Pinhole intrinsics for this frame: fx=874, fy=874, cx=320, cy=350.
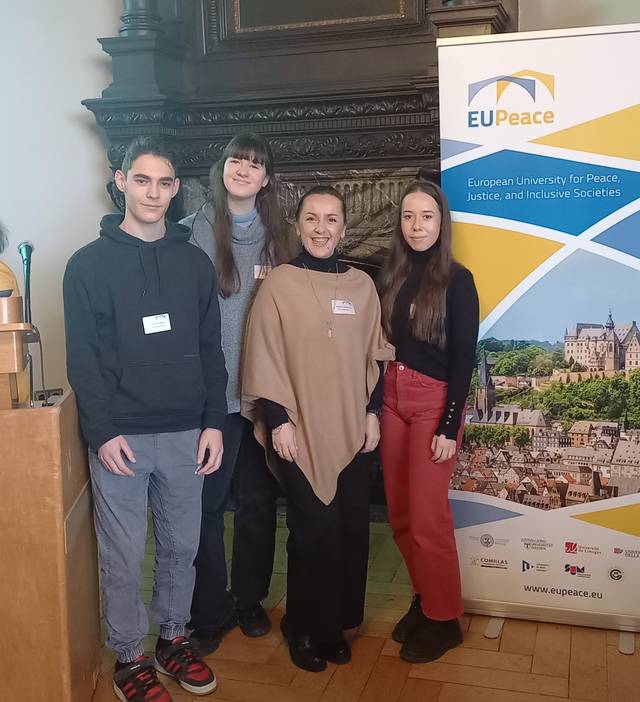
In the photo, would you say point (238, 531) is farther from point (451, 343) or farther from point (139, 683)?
point (451, 343)

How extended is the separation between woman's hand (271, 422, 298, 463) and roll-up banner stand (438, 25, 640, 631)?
1.87 ft

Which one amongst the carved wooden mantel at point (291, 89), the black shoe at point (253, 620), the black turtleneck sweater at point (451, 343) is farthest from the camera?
the carved wooden mantel at point (291, 89)

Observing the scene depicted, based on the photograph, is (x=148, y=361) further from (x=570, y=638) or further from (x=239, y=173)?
(x=570, y=638)

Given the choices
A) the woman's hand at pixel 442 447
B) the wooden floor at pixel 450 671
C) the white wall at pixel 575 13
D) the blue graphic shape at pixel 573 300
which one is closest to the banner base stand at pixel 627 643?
the wooden floor at pixel 450 671

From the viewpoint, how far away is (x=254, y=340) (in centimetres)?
223

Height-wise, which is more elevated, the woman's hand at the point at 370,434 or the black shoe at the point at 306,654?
the woman's hand at the point at 370,434

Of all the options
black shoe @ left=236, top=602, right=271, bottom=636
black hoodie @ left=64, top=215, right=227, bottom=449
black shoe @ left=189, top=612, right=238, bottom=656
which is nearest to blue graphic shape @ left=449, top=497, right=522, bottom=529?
black shoe @ left=236, top=602, right=271, bottom=636

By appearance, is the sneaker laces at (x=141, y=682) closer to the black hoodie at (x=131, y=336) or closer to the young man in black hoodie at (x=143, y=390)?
the young man in black hoodie at (x=143, y=390)

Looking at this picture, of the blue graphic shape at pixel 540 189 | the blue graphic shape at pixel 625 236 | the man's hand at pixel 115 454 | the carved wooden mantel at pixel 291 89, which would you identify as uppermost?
the carved wooden mantel at pixel 291 89

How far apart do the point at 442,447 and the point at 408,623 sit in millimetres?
549

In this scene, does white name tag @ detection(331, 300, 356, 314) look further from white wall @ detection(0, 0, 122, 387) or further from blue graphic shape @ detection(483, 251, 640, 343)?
white wall @ detection(0, 0, 122, 387)

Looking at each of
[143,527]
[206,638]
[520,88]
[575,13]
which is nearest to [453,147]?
[520,88]

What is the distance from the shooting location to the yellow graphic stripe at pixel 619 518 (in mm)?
2426

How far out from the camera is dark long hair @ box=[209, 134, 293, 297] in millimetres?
2324
